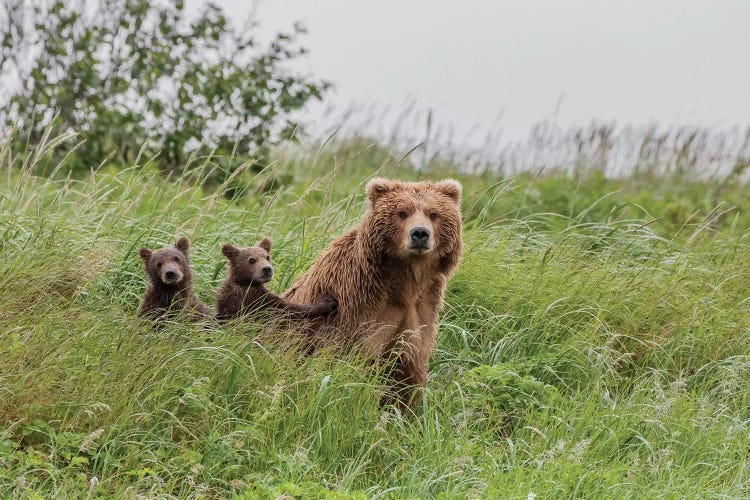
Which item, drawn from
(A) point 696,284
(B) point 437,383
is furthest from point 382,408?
(A) point 696,284

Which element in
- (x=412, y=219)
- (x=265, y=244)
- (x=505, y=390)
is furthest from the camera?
(x=265, y=244)

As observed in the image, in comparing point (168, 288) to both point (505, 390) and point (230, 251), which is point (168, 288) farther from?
point (505, 390)

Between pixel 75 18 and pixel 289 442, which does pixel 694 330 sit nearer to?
pixel 289 442

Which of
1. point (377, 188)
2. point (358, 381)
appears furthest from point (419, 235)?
point (358, 381)

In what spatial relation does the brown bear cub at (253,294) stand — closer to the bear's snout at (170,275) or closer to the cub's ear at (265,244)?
the cub's ear at (265,244)

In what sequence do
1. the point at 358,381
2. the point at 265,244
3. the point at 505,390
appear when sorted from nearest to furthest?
the point at 358,381
the point at 505,390
the point at 265,244

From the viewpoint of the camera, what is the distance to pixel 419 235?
618 centimetres

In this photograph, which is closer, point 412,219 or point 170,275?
point 412,219

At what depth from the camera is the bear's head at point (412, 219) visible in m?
6.23

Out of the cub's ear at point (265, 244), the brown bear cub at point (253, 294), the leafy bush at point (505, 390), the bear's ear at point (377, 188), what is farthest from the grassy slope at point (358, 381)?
the bear's ear at point (377, 188)

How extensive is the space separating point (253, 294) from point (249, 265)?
16 centimetres

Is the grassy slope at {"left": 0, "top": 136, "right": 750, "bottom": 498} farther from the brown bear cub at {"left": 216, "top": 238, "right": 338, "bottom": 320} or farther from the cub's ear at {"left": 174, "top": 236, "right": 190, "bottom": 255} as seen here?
the cub's ear at {"left": 174, "top": 236, "right": 190, "bottom": 255}

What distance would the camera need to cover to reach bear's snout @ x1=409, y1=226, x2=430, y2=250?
Result: 6180 mm

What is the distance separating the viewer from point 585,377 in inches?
281
